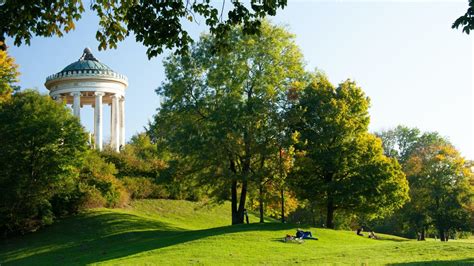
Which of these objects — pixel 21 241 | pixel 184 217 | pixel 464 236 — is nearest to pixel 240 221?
pixel 184 217

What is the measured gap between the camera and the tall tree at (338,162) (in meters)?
36.2

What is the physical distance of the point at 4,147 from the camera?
35750 millimetres

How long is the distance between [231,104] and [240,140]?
2.39 metres

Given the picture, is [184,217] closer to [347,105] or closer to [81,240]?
[81,240]

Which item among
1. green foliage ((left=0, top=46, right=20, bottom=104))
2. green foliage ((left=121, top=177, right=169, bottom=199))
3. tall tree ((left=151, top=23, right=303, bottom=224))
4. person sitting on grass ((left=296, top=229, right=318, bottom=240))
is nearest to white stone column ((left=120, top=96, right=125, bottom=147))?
green foliage ((left=121, top=177, right=169, bottom=199))

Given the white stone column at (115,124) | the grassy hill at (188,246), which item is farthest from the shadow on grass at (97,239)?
the white stone column at (115,124)

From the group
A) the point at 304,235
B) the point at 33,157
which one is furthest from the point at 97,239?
the point at 304,235

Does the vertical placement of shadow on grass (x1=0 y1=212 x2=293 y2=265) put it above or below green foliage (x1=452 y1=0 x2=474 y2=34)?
below

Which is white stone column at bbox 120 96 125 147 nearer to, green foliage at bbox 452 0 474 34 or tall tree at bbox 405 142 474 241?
tall tree at bbox 405 142 474 241

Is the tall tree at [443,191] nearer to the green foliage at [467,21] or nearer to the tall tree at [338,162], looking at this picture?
the tall tree at [338,162]

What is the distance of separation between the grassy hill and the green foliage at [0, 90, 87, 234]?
187 centimetres

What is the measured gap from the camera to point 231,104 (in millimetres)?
33656

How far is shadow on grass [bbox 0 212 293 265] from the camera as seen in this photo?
27547 mm

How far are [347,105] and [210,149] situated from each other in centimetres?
1120
